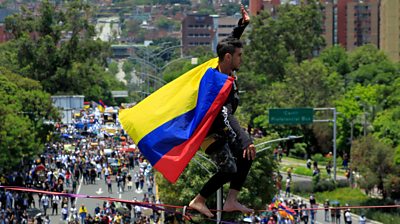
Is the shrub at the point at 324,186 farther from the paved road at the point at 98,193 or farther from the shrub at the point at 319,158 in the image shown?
the shrub at the point at 319,158

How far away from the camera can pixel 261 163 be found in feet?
141

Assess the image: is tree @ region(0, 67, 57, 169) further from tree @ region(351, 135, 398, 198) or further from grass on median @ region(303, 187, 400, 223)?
tree @ region(351, 135, 398, 198)

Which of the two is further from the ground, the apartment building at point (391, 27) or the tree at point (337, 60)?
the apartment building at point (391, 27)

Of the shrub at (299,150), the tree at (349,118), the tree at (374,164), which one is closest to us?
the tree at (374,164)

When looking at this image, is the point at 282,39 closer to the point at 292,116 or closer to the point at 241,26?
the point at 292,116

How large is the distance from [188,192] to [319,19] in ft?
294

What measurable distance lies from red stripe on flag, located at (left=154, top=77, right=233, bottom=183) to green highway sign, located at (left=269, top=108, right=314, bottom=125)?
220ft

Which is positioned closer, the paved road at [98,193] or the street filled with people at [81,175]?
the street filled with people at [81,175]

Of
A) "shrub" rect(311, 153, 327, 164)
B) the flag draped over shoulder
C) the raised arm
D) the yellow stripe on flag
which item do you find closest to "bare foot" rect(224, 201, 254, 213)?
the flag draped over shoulder

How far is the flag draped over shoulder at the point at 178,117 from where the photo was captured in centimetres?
1141

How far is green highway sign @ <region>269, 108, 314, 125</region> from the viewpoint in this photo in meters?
78.6

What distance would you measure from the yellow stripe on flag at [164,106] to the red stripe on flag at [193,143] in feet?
0.96

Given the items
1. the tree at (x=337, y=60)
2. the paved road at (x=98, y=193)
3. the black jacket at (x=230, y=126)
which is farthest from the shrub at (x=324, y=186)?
the black jacket at (x=230, y=126)

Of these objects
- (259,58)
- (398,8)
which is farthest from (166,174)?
(398,8)
